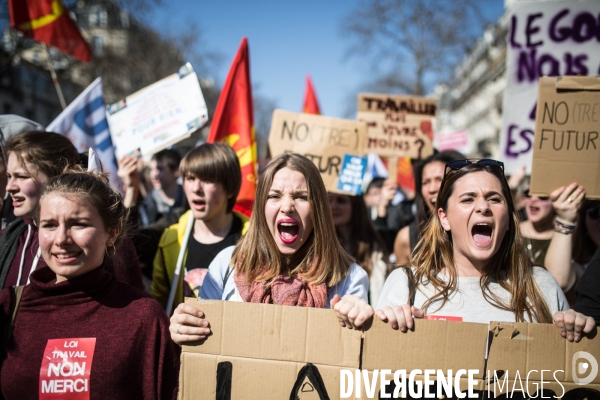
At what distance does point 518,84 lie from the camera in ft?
12.9

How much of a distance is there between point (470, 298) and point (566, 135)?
153cm

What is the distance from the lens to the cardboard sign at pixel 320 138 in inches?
179

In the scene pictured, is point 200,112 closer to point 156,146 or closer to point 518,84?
point 156,146

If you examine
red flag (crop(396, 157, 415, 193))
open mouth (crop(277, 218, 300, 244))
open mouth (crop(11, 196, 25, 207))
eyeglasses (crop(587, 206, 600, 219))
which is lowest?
open mouth (crop(277, 218, 300, 244))

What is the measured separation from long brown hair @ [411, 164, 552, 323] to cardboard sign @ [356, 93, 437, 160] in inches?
154

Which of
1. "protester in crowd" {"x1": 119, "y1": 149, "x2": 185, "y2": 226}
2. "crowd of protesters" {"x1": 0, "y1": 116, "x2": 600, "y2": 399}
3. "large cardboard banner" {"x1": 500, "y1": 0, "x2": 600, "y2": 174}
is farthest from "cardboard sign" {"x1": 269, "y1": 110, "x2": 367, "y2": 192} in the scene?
"protester in crowd" {"x1": 119, "y1": 149, "x2": 185, "y2": 226}

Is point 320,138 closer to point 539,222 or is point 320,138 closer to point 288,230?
point 539,222

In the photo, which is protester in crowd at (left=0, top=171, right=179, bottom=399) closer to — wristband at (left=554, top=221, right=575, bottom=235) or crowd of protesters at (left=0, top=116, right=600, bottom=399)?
crowd of protesters at (left=0, top=116, right=600, bottom=399)

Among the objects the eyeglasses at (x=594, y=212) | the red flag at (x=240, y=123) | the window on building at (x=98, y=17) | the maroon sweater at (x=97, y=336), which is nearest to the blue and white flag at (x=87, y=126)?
the red flag at (x=240, y=123)

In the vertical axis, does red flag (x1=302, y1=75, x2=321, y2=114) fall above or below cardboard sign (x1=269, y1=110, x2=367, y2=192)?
above

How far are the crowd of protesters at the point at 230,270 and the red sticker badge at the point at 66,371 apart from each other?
30 mm

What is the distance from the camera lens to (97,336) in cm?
193

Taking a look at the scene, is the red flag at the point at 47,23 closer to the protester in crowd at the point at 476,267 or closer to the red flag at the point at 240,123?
the red flag at the point at 240,123

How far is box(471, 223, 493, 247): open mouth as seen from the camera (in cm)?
226
